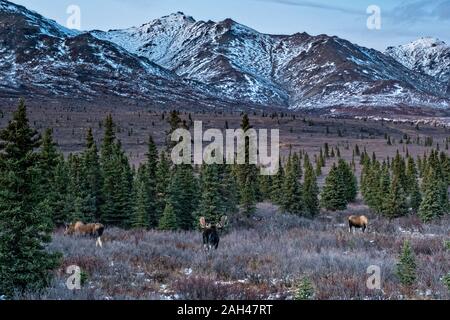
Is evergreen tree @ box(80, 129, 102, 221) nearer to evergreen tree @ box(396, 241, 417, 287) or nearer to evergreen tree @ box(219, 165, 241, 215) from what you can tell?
evergreen tree @ box(219, 165, 241, 215)

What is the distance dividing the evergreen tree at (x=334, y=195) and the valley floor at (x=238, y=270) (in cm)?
1844

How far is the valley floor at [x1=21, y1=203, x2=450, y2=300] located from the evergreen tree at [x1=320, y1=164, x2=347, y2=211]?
726 inches

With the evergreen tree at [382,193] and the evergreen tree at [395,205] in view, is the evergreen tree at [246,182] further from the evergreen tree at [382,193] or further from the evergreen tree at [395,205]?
the evergreen tree at [395,205]

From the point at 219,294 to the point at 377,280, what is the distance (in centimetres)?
370

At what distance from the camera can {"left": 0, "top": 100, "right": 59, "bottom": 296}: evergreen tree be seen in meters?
9.90

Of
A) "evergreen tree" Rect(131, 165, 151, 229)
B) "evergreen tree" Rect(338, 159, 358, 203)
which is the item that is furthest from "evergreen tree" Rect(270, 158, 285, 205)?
"evergreen tree" Rect(131, 165, 151, 229)

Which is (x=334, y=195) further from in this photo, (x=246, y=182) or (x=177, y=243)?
(x=177, y=243)

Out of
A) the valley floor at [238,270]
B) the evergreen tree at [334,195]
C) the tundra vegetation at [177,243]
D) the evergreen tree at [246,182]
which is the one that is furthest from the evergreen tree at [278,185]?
the valley floor at [238,270]

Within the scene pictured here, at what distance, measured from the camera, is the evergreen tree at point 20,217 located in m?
9.90

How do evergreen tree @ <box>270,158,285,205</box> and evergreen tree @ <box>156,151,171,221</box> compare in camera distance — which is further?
evergreen tree @ <box>270,158,285,205</box>

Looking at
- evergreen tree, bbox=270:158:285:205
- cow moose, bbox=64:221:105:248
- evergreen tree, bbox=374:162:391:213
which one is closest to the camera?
cow moose, bbox=64:221:105:248

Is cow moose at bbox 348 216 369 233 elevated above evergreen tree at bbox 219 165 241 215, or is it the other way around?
evergreen tree at bbox 219 165 241 215
